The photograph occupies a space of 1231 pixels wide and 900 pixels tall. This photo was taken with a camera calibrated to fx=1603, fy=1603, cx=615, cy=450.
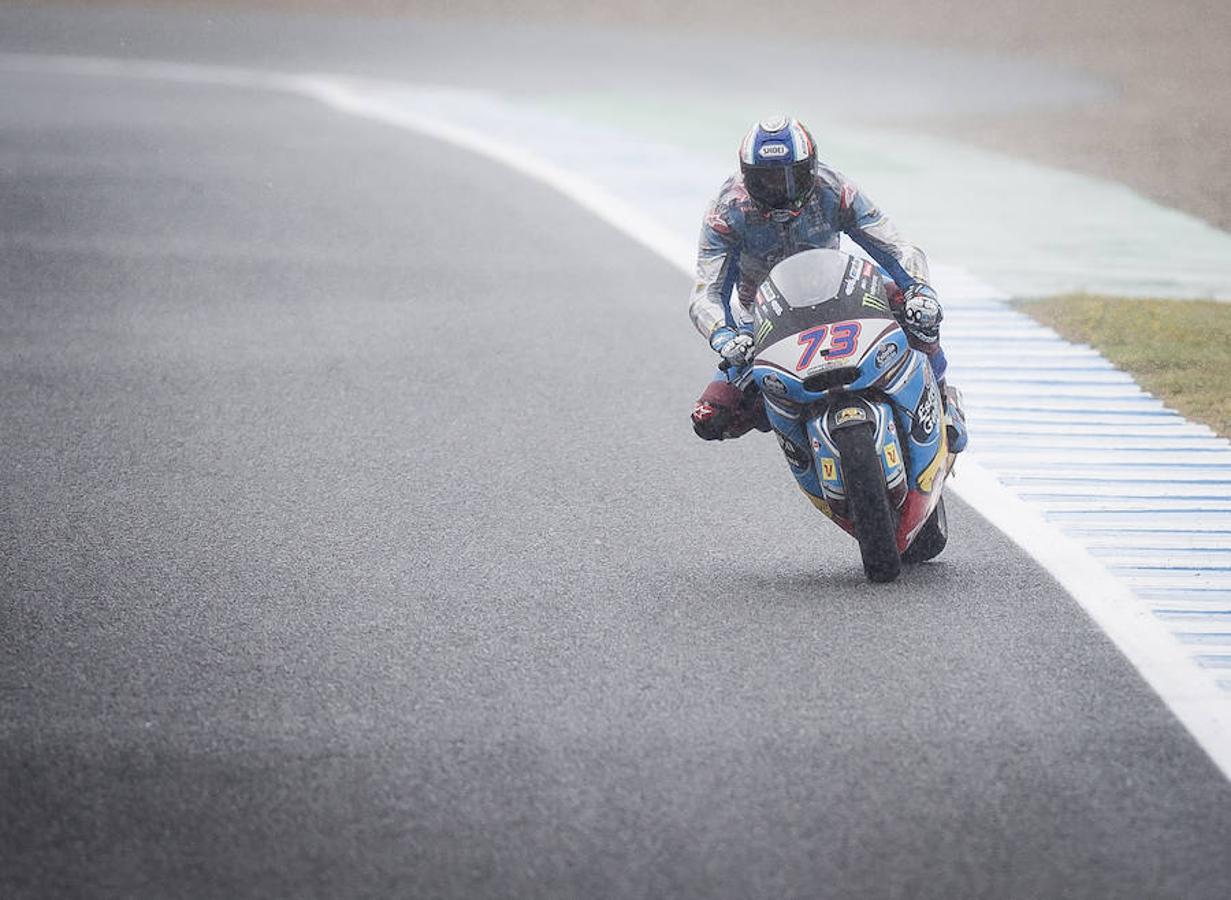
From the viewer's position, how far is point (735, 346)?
6.37 meters

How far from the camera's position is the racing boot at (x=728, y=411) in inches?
269

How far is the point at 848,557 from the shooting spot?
275 inches

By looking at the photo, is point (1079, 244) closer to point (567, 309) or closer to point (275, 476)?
point (567, 309)

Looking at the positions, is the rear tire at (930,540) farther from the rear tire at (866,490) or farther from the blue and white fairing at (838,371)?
the rear tire at (866,490)

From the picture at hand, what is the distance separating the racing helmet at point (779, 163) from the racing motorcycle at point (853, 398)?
301mm

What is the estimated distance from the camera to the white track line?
5438 mm

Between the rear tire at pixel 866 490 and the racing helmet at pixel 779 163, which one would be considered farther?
the racing helmet at pixel 779 163

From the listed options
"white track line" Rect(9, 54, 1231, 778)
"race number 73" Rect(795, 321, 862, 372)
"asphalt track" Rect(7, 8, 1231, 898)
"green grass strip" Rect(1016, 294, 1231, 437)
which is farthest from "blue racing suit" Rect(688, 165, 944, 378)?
"green grass strip" Rect(1016, 294, 1231, 437)

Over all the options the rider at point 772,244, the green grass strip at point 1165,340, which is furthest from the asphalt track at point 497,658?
the green grass strip at point 1165,340

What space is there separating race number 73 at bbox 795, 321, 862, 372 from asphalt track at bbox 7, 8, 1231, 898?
3.12 feet

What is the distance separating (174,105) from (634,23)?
1494cm

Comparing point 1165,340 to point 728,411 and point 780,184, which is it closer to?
point 728,411

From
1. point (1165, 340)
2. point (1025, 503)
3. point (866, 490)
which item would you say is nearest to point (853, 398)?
point (866, 490)

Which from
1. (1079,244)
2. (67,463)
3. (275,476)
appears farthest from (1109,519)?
(1079,244)
